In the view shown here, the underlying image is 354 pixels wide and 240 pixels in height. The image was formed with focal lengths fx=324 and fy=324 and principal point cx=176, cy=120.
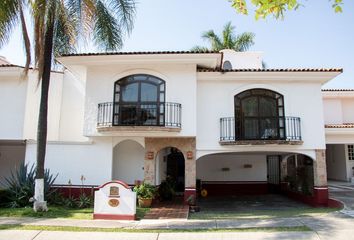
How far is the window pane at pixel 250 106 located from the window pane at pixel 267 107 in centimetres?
24

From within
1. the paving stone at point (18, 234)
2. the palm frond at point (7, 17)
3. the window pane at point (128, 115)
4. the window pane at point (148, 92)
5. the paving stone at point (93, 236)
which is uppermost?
the palm frond at point (7, 17)

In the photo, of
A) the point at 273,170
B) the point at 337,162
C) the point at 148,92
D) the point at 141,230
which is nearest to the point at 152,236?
the point at 141,230

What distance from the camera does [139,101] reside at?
15195mm

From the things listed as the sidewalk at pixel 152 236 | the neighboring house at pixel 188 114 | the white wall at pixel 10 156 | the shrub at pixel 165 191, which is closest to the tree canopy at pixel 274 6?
the sidewalk at pixel 152 236

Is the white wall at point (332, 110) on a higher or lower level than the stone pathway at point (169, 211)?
higher

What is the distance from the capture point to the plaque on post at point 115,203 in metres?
11.8

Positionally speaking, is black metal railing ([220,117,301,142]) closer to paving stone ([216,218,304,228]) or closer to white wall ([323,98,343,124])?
paving stone ([216,218,304,228])

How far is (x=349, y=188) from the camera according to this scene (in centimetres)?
1997

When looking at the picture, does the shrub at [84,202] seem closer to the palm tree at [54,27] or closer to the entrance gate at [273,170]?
the palm tree at [54,27]

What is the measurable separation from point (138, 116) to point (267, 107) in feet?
20.5

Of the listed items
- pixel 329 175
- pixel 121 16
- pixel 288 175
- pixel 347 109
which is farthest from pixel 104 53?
pixel 329 175

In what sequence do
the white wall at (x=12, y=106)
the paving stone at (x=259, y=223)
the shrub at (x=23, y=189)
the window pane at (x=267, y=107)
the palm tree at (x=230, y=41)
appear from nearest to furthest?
the paving stone at (x=259, y=223)
the shrub at (x=23, y=189)
the window pane at (x=267, y=107)
the white wall at (x=12, y=106)
the palm tree at (x=230, y=41)

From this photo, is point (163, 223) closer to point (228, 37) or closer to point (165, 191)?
point (165, 191)

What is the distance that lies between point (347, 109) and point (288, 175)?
5.85m
